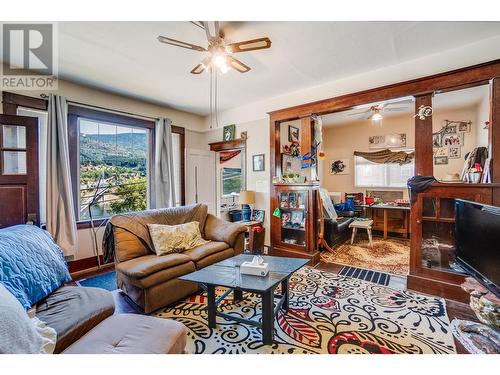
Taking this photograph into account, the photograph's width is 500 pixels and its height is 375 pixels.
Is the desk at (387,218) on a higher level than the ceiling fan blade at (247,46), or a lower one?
lower

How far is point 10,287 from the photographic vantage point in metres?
1.45

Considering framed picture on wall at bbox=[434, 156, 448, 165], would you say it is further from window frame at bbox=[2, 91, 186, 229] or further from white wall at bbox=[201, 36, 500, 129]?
window frame at bbox=[2, 91, 186, 229]

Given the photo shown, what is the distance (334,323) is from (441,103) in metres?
4.32

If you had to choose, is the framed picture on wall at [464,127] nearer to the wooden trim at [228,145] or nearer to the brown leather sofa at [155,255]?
the wooden trim at [228,145]

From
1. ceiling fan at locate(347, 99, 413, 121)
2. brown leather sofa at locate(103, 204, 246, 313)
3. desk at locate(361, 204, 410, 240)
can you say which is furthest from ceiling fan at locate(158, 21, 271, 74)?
desk at locate(361, 204, 410, 240)

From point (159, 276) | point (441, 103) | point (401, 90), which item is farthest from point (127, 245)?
point (441, 103)

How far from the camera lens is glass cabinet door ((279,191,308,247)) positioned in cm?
362

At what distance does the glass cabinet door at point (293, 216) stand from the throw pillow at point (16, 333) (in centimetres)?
305

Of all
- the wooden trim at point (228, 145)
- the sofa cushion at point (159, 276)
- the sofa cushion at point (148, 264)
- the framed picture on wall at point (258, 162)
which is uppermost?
the wooden trim at point (228, 145)

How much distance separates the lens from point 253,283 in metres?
1.84

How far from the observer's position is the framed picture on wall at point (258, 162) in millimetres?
4105

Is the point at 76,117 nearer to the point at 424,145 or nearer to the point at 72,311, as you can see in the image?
the point at 72,311

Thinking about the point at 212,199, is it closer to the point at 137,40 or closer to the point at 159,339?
the point at 137,40

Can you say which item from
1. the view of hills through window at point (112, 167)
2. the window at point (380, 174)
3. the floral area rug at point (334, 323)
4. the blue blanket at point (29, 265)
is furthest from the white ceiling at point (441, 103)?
the blue blanket at point (29, 265)
